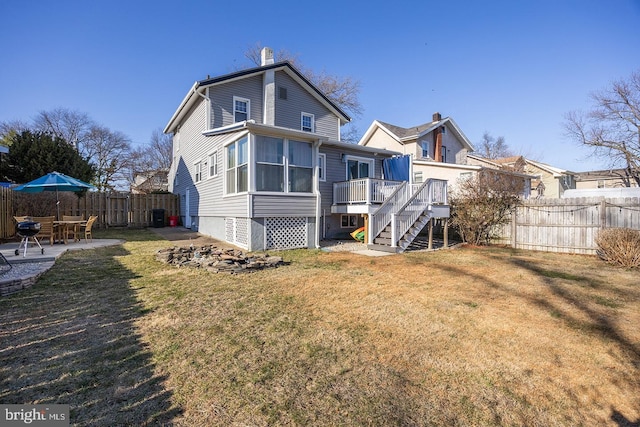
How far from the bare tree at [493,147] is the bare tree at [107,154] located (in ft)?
150

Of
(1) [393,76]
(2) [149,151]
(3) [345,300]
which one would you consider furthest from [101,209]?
(2) [149,151]

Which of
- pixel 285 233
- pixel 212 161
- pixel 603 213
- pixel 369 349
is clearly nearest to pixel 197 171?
pixel 212 161

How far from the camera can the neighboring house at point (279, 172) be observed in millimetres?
10312

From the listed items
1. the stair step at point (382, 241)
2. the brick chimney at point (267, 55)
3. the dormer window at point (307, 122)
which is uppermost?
the brick chimney at point (267, 55)

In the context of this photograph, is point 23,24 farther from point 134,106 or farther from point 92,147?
point 92,147

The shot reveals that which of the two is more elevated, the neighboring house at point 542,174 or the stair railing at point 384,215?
the neighboring house at point 542,174

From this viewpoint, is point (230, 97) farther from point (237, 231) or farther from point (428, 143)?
point (428, 143)

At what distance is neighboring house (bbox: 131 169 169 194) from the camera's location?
36812 millimetres

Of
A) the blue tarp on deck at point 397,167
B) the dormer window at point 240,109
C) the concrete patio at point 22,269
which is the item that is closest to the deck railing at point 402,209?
the blue tarp on deck at point 397,167

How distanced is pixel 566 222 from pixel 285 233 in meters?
9.70

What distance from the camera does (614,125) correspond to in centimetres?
2714

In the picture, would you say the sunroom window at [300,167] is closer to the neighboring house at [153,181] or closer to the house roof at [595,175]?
the neighboring house at [153,181]

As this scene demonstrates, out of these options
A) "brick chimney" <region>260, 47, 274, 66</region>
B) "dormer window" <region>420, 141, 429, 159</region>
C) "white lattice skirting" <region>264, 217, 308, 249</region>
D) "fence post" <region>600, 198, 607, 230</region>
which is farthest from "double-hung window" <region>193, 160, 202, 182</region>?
"dormer window" <region>420, 141, 429, 159</region>

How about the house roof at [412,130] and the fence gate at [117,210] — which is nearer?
the fence gate at [117,210]
